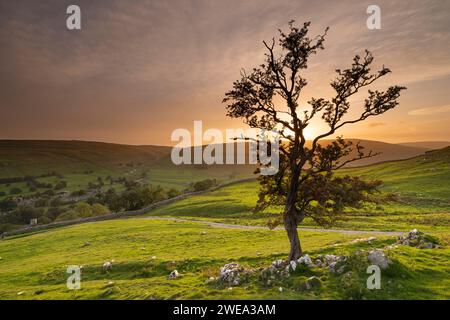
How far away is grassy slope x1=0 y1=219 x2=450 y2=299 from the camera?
1797 centimetres

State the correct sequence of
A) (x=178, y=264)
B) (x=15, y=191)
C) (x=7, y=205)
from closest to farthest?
(x=178, y=264) → (x=7, y=205) → (x=15, y=191)

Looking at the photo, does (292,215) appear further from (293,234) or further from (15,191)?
(15,191)

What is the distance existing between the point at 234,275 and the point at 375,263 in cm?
880

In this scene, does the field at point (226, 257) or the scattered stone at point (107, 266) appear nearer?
the field at point (226, 257)

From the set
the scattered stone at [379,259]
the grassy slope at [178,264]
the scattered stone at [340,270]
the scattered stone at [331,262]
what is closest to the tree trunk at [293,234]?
the scattered stone at [331,262]

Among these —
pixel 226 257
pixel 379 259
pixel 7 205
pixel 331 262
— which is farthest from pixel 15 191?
pixel 379 259

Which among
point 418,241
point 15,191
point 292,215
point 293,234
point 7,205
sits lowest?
point 7,205

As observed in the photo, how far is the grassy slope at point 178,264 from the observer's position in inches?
707

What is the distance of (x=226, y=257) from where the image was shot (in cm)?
3131

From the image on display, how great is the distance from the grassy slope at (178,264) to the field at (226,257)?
73mm

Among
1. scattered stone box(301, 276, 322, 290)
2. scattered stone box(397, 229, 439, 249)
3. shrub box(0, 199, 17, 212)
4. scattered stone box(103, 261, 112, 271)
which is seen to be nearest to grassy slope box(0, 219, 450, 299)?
scattered stone box(301, 276, 322, 290)

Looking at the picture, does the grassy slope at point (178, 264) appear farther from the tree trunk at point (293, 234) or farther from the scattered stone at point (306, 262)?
the tree trunk at point (293, 234)

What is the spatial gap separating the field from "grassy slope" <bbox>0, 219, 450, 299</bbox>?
0.24ft

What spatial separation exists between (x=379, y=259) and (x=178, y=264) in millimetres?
18331
